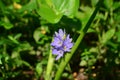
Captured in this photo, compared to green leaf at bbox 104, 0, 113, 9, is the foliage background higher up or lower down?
lower down

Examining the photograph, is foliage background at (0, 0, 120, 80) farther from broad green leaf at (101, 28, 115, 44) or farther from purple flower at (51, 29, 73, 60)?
purple flower at (51, 29, 73, 60)

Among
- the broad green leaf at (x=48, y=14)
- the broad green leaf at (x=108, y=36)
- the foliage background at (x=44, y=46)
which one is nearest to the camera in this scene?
the broad green leaf at (x=48, y=14)

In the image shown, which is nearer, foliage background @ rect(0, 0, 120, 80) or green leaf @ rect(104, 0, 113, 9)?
foliage background @ rect(0, 0, 120, 80)

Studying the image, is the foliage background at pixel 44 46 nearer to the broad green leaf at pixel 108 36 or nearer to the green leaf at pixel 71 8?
the broad green leaf at pixel 108 36

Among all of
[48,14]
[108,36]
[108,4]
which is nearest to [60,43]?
[48,14]

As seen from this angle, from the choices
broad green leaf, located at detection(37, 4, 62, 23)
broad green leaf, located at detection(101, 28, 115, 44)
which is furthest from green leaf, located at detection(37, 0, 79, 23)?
broad green leaf, located at detection(101, 28, 115, 44)

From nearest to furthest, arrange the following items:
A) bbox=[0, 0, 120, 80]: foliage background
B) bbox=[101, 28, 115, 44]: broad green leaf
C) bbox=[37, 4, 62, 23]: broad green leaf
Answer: bbox=[37, 4, 62, 23]: broad green leaf → bbox=[0, 0, 120, 80]: foliage background → bbox=[101, 28, 115, 44]: broad green leaf

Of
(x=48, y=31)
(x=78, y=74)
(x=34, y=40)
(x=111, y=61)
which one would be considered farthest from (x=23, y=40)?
(x=111, y=61)

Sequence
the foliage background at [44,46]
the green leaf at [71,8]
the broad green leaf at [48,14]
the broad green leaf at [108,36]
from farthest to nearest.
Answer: the broad green leaf at [108,36] < the foliage background at [44,46] < the green leaf at [71,8] < the broad green leaf at [48,14]

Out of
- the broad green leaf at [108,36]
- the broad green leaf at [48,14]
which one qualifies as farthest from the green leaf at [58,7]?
the broad green leaf at [108,36]
